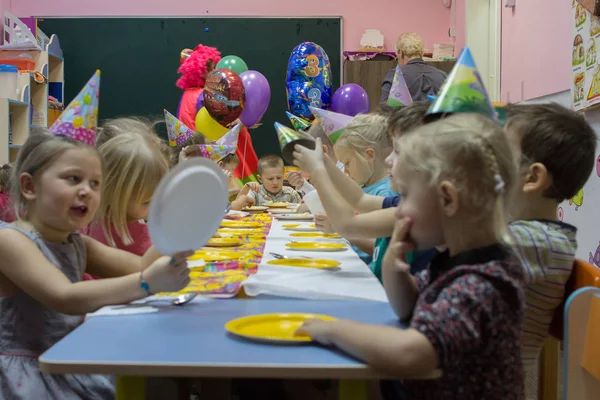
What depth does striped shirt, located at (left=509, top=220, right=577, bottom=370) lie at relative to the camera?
1.26 m

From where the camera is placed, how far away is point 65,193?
1.27 meters

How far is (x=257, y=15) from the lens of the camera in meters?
6.54

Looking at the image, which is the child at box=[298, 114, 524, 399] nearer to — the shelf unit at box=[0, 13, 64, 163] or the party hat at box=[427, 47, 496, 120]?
the party hat at box=[427, 47, 496, 120]

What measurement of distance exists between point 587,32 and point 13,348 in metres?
2.79

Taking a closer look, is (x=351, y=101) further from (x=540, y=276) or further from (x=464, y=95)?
(x=464, y=95)

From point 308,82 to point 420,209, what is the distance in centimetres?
A: 409

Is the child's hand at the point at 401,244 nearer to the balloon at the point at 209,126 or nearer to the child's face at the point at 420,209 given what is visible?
the child's face at the point at 420,209

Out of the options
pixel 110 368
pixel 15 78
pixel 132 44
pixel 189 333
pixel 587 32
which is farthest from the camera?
pixel 132 44

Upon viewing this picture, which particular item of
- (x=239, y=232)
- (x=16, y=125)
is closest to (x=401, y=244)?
(x=239, y=232)

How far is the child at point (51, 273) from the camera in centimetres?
113

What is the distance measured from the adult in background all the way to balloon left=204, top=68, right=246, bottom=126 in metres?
1.11

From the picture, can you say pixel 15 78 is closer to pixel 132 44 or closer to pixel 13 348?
pixel 132 44

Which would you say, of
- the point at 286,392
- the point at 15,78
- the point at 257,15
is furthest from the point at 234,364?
the point at 257,15

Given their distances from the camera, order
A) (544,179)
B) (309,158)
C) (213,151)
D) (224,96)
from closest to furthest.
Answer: (544,179) → (309,158) → (213,151) → (224,96)
